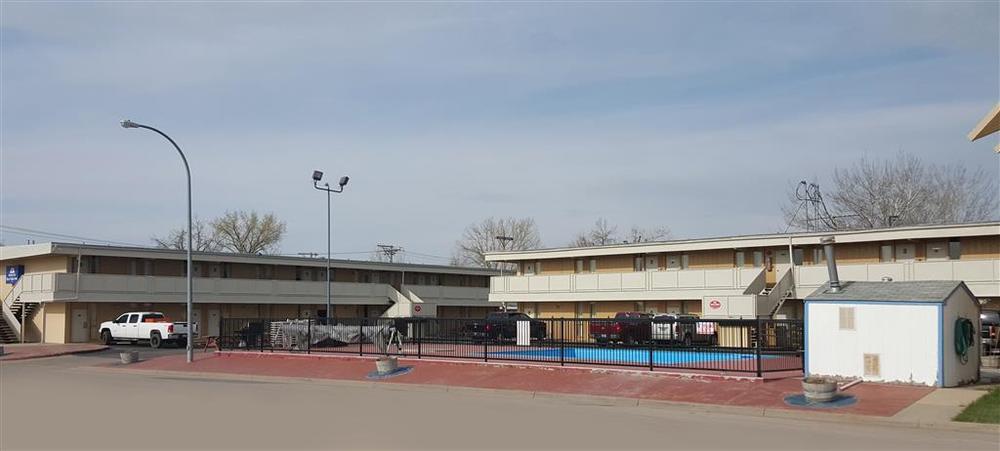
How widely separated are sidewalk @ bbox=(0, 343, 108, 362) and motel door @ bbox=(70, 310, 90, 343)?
1.82 metres

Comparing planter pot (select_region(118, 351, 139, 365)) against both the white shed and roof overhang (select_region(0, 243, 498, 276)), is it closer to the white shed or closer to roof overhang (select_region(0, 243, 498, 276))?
roof overhang (select_region(0, 243, 498, 276))

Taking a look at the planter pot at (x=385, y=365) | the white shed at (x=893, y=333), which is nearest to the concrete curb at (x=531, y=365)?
A: the planter pot at (x=385, y=365)

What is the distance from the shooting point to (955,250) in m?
39.7

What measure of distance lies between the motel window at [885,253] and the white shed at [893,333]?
19.0 metres

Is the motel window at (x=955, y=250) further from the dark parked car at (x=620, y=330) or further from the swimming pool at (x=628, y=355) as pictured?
the dark parked car at (x=620, y=330)

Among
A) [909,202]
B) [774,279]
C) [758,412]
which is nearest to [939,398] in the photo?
[758,412]

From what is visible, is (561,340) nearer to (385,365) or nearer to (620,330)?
(620,330)

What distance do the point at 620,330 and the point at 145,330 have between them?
30.6 metres

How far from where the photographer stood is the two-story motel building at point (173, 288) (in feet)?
163

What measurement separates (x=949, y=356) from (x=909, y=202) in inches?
1685

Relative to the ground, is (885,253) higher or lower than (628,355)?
higher

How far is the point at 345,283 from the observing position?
66.1 m

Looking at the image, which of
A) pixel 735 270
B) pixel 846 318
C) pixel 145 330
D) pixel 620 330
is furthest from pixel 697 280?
pixel 145 330

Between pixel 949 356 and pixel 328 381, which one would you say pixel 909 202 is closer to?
pixel 949 356
